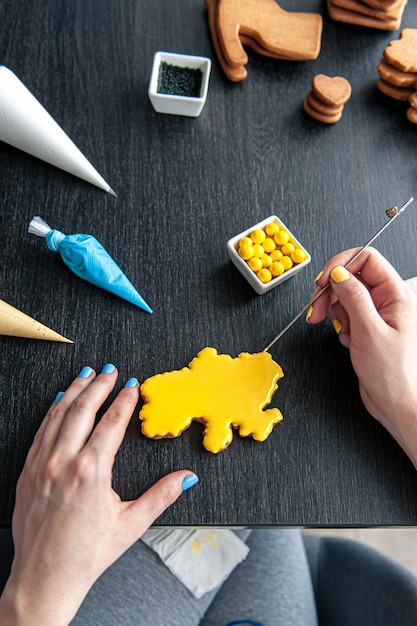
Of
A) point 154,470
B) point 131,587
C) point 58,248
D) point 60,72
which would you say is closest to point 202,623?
point 131,587

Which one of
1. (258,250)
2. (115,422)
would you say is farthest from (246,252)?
(115,422)

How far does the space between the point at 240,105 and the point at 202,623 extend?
3.42 ft

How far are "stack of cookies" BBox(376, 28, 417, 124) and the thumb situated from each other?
46 cm

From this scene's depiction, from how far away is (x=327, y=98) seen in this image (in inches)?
38.8

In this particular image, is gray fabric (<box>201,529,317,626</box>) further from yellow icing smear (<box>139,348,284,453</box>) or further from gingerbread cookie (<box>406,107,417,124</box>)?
gingerbread cookie (<box>406,107,417,124</box>)

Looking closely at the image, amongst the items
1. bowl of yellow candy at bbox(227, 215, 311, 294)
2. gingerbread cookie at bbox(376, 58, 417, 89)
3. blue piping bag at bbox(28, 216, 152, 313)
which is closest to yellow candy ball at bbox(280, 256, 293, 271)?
bowl of yellow candy at bbox(227, 215, 311, 294)

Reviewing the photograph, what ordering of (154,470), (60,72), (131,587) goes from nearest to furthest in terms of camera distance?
(154,470) < (131,587) < (60,72)

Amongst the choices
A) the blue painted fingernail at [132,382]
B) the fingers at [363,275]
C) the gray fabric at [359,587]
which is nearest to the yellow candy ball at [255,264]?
the fingers at [363,275]

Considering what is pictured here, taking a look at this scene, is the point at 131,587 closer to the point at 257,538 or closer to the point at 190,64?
the point at 257,538

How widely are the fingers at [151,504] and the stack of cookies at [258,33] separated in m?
0.81

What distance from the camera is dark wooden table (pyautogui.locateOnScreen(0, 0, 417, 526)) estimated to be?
2.59 feet

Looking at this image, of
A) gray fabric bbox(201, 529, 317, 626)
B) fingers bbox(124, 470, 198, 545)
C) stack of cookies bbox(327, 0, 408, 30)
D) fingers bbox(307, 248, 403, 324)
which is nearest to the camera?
fingers bbox(124, 470, 198, 545)

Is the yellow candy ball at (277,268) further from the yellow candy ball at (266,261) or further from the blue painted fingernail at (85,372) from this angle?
the blue painted fingernail at (85,372)

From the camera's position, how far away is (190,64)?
1.01 meters
